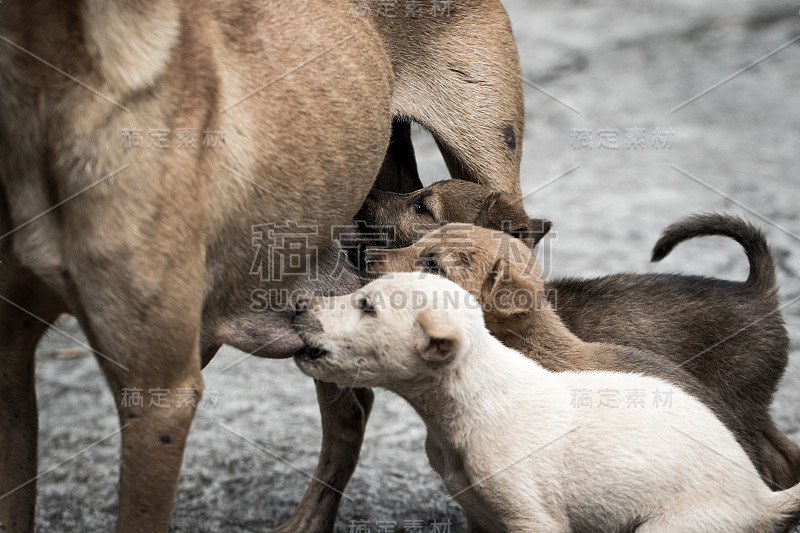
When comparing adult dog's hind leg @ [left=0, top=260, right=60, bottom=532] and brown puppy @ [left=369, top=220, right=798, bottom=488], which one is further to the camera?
brown puppy @ [left=369, top=220, right=798, bottom=488]

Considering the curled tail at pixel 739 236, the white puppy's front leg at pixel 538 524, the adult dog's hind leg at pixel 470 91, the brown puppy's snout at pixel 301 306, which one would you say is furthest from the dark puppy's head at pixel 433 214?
the white puppy's front leg at pixel 538 524

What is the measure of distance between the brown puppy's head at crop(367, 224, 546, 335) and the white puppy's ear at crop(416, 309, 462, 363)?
1.52 feet

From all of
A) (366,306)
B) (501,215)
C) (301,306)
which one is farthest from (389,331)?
(501,215)

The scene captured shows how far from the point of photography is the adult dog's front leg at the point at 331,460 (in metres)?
4.24

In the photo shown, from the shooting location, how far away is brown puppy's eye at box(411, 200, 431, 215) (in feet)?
12.6

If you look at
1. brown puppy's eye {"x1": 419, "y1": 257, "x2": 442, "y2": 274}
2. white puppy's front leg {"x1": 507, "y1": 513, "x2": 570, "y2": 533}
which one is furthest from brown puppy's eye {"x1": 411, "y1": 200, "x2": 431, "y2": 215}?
white puppy's front leg {"x1": 507, "y1": 513, "x2": 570, "y2": 533}

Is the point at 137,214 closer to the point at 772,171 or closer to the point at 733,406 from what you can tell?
the point at 733,406

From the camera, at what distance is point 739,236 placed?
3.89 metres

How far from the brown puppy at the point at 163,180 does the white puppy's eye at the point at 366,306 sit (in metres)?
0.37

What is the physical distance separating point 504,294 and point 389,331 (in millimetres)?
532

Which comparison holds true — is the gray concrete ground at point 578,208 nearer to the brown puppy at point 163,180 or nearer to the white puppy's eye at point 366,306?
the brown puppy at point 163,180

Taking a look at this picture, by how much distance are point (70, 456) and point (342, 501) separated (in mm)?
1600

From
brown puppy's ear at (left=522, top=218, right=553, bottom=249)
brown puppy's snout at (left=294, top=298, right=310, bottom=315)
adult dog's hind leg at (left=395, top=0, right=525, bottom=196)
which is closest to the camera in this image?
brown puppy's snout at (left=294, top=298, right=310, bottom=315)

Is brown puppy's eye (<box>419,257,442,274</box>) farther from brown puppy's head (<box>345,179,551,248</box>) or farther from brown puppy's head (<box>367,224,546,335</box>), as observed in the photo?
brown puppy's head (<box>345,179,551,248</box>)
